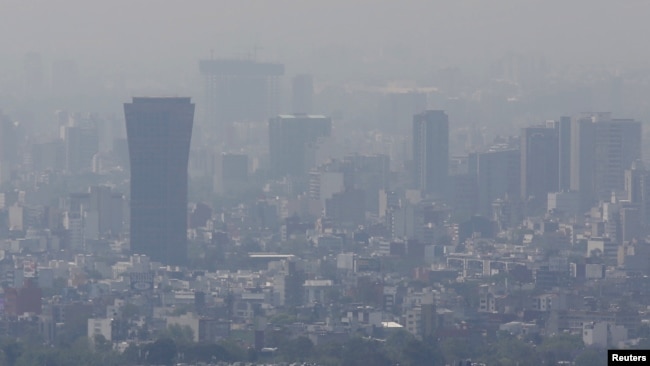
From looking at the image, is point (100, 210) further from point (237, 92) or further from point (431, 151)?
point (237, 92)

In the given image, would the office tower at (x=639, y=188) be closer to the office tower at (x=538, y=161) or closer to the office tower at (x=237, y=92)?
the office tower at (x=538, y=161)

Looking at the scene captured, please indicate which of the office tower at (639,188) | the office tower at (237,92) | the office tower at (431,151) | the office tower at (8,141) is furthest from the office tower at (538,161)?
the office tower at (8,141)

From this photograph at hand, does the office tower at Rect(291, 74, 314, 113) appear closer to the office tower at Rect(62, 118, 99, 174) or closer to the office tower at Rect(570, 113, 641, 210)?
the office tower at Rect(62, 118, 99, 174)

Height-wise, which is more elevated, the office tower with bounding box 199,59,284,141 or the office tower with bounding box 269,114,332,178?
the office tower with bounding box 199,59,284,141

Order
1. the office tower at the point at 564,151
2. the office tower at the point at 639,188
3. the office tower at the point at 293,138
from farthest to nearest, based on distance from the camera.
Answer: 1. the office tower at the point at 293,138
2. the office tower at the point at 564,151
3. the office tower at the point at 639,188

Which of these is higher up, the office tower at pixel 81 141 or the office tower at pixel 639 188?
the office tower at pixel 81 141

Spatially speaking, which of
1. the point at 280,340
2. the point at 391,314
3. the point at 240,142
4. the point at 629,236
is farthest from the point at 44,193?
the point at 280,340

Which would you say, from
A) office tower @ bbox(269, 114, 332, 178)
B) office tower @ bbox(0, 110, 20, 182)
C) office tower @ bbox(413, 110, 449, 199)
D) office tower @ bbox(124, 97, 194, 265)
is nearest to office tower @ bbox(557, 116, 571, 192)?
office tower @ bbox(413, 110, 449, 199)

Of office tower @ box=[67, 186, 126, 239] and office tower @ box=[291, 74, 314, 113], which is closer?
office tower @ box=[67, 186, 126, 239]
